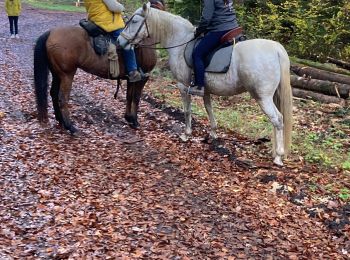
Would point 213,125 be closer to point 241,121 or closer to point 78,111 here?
point 241,121

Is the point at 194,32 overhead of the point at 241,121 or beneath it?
overhead

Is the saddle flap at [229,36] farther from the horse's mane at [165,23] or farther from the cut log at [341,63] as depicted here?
the cut log at [341,63]

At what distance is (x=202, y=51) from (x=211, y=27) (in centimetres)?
42

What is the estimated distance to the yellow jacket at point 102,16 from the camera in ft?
27.9

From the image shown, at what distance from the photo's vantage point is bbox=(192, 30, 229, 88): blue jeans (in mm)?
7578

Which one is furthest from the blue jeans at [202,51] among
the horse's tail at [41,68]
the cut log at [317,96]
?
the cut log at [317,96]

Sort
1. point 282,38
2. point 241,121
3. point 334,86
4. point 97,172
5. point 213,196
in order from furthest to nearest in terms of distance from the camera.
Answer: point 282,38 → point 334,86 → point 241,121 → point 97,172 → point 213,196

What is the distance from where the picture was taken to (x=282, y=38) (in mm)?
15656

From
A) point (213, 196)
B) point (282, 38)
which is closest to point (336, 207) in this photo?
point (213, 196)

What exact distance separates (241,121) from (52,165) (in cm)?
442

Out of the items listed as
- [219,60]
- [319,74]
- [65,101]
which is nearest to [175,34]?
[219,60]

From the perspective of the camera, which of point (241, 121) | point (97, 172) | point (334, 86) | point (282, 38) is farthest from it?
point (282, 38)

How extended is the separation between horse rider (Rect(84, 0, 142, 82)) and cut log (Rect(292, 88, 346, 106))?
5.13m

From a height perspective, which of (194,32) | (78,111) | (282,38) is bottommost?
(78,111)
